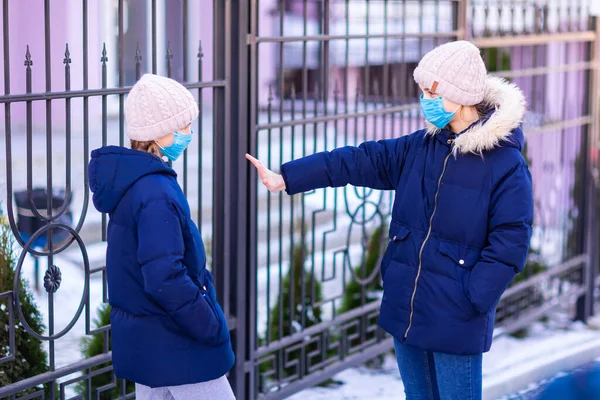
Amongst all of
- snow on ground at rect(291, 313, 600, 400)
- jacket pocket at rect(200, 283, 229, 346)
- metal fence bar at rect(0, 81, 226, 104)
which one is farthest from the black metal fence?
jacket pocket at rect(200, 283, 229, 346)

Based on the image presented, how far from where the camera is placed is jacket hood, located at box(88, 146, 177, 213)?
254 centimetres

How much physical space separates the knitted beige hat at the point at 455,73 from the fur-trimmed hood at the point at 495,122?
0.07 metres

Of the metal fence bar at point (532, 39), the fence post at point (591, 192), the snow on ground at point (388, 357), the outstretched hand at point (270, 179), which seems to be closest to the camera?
the outstretched hand at point (270, 179)

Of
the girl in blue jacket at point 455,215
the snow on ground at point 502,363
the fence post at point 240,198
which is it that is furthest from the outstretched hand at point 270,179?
the snow on ground at point 502,363

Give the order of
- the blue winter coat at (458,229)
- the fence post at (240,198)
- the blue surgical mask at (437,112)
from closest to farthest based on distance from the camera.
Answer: the blue winter coat at (458,229) → the blue surgical mask at (437,112) → the fence post at (240,198)

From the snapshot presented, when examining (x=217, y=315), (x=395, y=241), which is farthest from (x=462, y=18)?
(x=217, y=315)

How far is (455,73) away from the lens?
2949 millimetres

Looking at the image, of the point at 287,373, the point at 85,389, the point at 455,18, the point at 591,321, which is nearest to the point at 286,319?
the point at 287,373

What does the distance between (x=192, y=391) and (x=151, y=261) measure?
0.46 meters

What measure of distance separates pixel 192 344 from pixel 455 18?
3064 mm

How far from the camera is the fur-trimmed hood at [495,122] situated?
2906mm

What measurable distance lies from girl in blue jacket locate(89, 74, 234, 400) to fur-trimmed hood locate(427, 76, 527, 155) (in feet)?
2.88

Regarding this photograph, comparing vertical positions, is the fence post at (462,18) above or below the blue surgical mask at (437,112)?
above

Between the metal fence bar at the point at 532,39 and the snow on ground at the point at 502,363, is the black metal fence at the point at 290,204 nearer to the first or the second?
the metal fence bar at the point at 532,39
